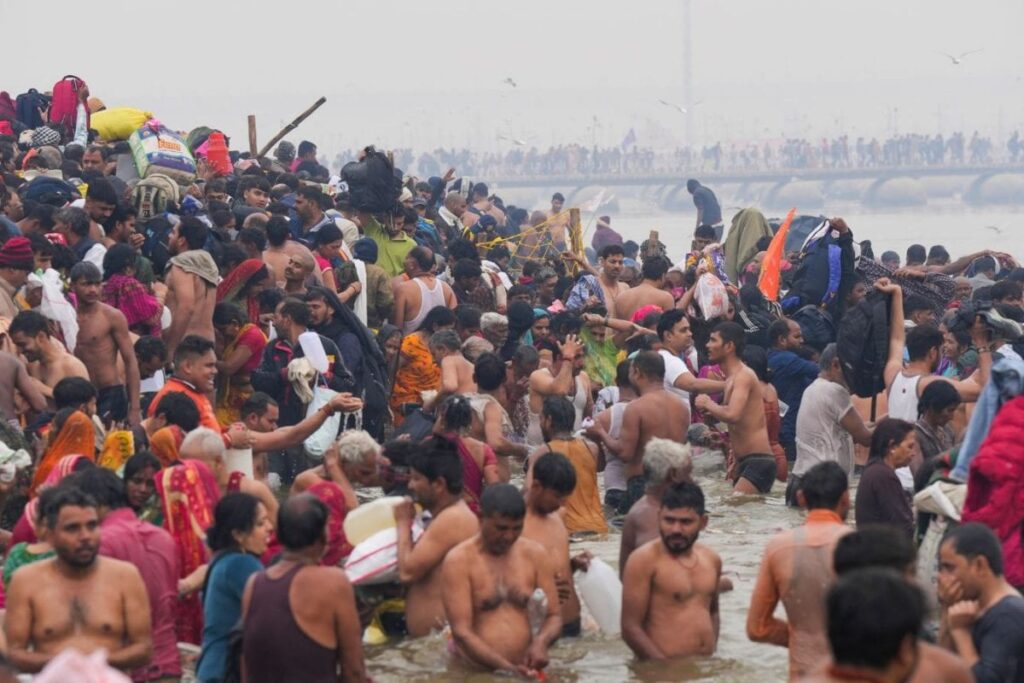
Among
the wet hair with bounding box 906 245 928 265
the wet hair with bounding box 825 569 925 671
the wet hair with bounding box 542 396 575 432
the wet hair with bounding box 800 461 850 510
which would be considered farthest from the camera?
the wet hair with bounding box 906 245 928 265

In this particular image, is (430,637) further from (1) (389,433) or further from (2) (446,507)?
(1) (389,433)

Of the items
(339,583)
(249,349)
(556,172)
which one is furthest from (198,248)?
(556,172)

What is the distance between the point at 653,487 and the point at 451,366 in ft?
9.85

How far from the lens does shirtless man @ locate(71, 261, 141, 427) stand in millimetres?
10195

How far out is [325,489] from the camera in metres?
7.77

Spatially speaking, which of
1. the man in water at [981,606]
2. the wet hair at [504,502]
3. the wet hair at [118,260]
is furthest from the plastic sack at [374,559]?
the wet hair at [118,260]

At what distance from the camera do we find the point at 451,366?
11070 mm

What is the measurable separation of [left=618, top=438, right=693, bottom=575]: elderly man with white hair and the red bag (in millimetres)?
10324

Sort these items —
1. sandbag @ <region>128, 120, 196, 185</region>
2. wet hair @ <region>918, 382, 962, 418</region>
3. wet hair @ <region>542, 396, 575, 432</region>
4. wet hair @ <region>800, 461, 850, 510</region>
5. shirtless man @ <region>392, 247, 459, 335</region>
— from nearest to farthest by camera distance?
wet hair @ <region>800, 461, 850, 510</region> < wet hair @ <region>918, 382, 962, 418</region> < wet hair @ <region>542, 396, 575, 432</region> < shirtless man @ <region>392, 247, 459, 335</region> < sandbag @ <region>128, 120, 196, 185</region>

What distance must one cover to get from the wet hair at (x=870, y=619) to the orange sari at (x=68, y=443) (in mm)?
5177

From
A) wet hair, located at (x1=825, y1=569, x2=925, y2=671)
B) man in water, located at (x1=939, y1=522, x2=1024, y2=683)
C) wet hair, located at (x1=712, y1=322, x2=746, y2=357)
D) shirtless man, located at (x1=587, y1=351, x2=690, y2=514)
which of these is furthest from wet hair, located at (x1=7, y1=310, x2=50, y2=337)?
wet hair, located at (x1=825, y1=569, x2=925, y2=671)

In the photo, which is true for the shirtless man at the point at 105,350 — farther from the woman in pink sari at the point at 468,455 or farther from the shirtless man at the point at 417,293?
the shirtless man at the point at 417,293

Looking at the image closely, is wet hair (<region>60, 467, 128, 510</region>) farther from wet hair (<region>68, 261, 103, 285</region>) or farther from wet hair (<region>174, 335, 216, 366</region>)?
wet hair (<region>68, 261, 103, 285</region>)

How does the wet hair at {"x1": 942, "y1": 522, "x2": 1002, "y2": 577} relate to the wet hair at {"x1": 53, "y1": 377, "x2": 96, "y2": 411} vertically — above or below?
below
